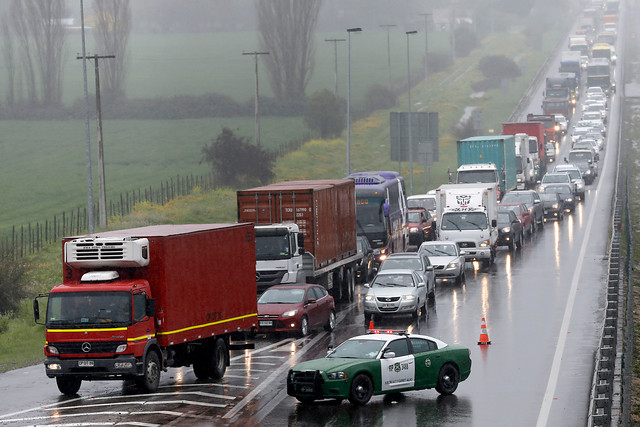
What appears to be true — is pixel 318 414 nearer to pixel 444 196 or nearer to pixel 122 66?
pixel 444 196

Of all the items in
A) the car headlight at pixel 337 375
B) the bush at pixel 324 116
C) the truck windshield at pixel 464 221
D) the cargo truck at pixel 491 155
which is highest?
the bush at pixel 324 116

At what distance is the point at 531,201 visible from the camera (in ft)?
178

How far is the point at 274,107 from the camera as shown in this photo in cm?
11825

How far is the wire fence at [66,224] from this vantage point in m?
47.4

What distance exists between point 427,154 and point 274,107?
53126 mm

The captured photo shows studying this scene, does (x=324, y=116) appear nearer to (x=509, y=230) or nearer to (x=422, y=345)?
(x=509, y=230)

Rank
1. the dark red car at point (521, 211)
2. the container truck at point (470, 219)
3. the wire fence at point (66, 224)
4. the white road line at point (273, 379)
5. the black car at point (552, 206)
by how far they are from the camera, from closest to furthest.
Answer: the white road line at point (273, 379) < the container truck at point (470, 219) < the wire fence at point (66, 224) < the dark red car at point (521, 211) < the black car at point (552, 206)

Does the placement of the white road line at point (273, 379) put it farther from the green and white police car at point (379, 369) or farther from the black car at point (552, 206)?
the black car at point (552, 206)

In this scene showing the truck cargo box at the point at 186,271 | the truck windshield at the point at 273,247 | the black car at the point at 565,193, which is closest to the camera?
the truck cargo box at the point at 186,271

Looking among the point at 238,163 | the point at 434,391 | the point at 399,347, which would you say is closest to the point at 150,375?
the point at 399,347

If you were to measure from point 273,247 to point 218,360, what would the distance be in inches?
350

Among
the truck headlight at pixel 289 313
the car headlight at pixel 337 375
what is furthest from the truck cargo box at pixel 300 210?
the car headlight at pixel 337 375

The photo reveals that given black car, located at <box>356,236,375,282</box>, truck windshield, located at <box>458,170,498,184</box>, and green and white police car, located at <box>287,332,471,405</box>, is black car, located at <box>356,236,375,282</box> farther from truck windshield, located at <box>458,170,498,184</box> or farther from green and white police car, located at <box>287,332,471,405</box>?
green and white police car, located at <box>287,332,471,405</box>

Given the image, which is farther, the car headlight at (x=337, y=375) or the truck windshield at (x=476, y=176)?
the truck windshield at (x=476, y=176)
